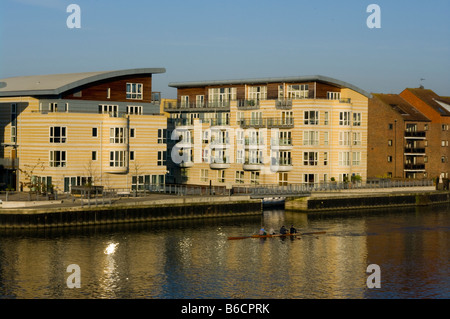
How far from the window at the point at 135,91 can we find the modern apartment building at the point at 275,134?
53.4ft

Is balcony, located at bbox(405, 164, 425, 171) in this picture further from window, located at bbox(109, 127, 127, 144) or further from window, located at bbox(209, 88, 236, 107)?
window, located at bbox(109, 127, 127, 144)

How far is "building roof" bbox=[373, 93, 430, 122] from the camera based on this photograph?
11162 cm

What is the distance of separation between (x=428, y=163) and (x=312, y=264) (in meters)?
63.5

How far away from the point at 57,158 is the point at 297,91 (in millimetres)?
32134

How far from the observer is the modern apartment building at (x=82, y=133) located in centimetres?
7638

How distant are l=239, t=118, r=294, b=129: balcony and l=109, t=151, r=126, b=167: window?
2088cm

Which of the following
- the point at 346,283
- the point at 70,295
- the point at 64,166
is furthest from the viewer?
the point at 64,166

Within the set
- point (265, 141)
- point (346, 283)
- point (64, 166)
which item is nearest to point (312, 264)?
point (346, 283)

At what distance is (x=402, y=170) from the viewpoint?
109188 millimetres

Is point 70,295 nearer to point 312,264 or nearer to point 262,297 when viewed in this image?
point 262,297

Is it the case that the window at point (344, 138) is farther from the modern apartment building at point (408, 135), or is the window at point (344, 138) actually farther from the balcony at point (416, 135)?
the balcony at point (416, 135)

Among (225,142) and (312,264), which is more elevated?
(225,142)

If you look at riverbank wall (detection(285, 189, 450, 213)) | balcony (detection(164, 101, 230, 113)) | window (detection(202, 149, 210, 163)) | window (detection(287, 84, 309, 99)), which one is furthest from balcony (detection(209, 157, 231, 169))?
riverbank wall (detection(285, 189, 450, 213))

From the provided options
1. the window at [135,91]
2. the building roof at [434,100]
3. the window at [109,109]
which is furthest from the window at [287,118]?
the building roof at [434,100]
